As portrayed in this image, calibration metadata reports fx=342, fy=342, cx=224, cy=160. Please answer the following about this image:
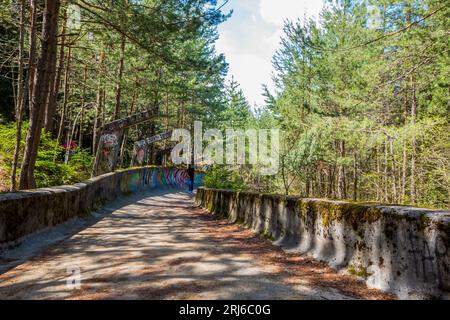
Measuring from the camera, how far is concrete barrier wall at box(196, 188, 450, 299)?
2.93 m

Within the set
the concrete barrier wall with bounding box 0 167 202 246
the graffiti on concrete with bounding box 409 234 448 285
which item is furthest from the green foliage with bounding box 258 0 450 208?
the graffiti on concrete with bounding box 409 234 448 285

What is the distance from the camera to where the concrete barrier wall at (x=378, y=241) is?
2930 millimetres

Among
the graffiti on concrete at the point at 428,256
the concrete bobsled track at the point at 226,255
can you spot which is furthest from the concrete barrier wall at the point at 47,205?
the graffiti on concrete at the point at 428,256

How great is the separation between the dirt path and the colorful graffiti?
14.4 m

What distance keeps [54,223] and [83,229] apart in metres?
0.83

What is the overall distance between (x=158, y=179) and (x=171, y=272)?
2615 cm

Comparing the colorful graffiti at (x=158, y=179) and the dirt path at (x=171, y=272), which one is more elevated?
the colorful graffiti at (x=158, y=179)

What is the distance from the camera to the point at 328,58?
24500mm

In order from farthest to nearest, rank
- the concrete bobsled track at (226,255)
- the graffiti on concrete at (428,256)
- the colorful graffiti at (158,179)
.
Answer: the colorful graffiti at (158,179) → the concrete bobsled track at (226,255) → the graffiti on concrete at (428,256)

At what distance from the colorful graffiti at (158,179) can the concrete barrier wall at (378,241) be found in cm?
1568

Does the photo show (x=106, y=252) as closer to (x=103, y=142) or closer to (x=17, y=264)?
(x=17, y=264)

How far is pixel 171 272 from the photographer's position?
159 inches

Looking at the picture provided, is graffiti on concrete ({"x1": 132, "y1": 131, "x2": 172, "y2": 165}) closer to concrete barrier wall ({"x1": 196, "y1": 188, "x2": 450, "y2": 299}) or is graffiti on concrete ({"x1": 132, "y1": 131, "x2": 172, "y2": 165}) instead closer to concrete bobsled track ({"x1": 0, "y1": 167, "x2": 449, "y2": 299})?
concrete bobsled track ({"x1": 0, "y1": 167, "x2": 449, "y2": 299})

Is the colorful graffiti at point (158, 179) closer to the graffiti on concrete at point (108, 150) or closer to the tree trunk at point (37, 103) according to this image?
the graffiti on concrete at point (108, 150)
